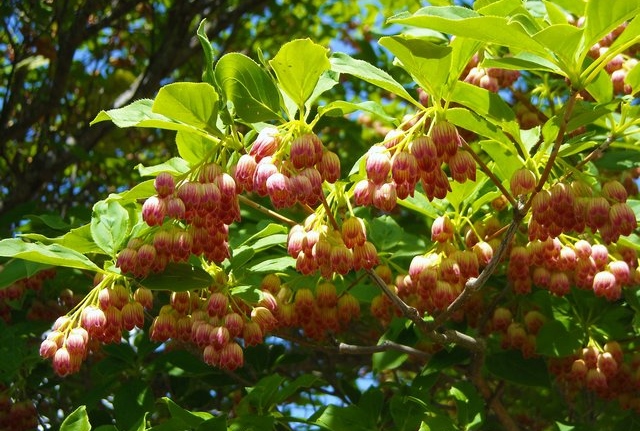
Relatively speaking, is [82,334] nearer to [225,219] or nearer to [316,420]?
[225,219]

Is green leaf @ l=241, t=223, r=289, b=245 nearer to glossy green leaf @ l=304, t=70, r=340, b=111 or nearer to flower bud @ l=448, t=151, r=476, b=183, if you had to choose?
glossy green leaf @ l=304, t=70, r=340, b=111

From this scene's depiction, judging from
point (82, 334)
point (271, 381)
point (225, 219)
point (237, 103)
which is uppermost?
point (237, 103)

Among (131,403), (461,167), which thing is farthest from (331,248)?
(131,403)

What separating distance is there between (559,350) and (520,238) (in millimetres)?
516

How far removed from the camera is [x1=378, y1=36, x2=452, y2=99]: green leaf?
79.0 inches

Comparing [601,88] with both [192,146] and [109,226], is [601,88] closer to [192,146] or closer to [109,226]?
[192,146]

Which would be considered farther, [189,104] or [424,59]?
[189,104]

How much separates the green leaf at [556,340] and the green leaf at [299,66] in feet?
4.60

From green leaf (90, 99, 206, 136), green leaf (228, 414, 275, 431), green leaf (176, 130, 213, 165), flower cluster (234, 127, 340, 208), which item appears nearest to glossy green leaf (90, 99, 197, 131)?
green leaf (90, 99, 206, 136)

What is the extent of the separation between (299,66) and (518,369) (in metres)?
1.59

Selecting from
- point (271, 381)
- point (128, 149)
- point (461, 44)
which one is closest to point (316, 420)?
point (271, 381)

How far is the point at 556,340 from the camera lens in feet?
9.98

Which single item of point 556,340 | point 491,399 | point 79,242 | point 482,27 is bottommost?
→ point 491,399

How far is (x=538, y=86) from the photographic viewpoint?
3.68 meters
